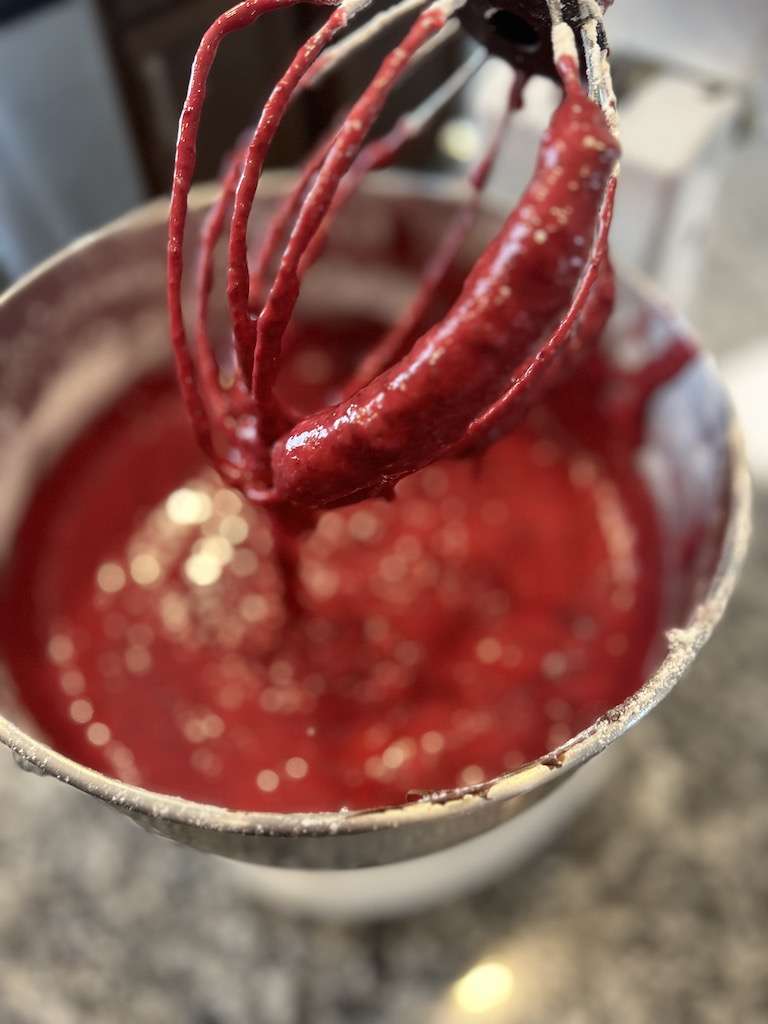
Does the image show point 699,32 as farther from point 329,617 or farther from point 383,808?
point 383,808

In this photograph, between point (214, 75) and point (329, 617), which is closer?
point (329, 617)

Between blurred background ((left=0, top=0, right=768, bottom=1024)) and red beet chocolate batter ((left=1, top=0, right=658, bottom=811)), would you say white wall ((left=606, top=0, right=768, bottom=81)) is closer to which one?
blurred background ((left=0, top=0, right=768, bottom=1024))

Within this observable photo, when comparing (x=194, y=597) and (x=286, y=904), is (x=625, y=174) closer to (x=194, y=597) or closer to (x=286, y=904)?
(x=194, y=597)

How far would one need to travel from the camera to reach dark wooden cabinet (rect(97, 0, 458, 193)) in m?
0.72

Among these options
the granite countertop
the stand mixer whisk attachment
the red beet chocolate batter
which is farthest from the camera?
the granite countertop

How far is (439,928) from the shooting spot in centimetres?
60

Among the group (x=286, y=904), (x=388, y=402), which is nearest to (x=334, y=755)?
(x=286, y=904)

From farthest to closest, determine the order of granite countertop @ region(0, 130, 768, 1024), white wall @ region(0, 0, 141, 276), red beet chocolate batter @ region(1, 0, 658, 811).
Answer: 1. white wall @ region(0, 0, 141, 276)
2. granite countertop @ region(0, 130, 768, 1024)
3. red beet chocolate batter @ region(1, 0, 658, 811)

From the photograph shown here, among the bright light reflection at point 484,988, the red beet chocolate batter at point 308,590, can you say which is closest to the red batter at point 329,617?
the red beet chocolate batter at point 308,590

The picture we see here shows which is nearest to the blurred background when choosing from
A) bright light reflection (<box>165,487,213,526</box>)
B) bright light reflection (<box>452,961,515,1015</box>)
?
bright light reflection (<box>452,961,515,1015</box>)

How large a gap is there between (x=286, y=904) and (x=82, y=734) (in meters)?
0.18

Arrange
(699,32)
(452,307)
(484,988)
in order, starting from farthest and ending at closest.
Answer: (699,32) → (484,988) → (452,307)

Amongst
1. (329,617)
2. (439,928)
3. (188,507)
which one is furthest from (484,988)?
(188,507)

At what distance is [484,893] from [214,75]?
0.68 meters
